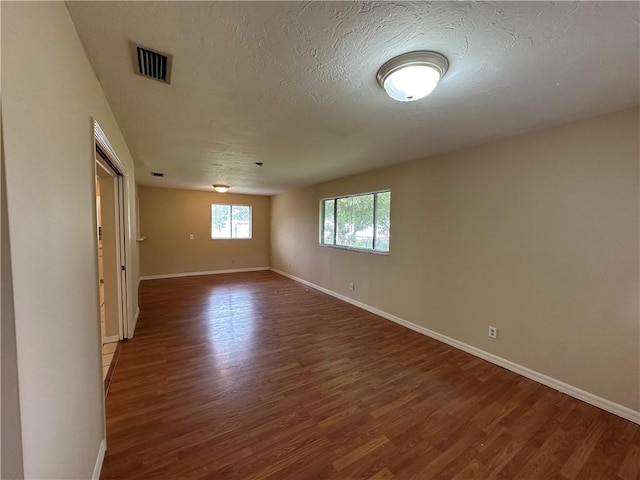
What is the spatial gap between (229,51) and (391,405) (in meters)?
2.64

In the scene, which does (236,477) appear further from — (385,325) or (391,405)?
(385,325)

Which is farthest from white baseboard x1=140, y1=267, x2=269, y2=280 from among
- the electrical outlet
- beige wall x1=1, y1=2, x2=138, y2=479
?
the electrical outlet

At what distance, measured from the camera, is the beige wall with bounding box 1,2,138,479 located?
29.7 inches

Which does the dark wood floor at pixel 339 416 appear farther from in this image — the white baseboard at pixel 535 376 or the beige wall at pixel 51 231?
the beige wall at pixel 51 231

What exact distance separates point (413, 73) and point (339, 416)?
7.63 feet

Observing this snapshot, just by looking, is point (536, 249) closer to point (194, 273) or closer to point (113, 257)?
point (113, 257)

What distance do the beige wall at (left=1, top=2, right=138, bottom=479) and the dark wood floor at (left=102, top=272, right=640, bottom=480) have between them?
1.63ft

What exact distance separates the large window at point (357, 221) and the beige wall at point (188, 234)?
301cm

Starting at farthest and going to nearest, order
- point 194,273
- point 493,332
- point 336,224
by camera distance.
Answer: point 194,273 → point 336,224 → point 493,332

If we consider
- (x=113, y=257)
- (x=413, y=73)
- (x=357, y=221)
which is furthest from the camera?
(x=357, y=221)

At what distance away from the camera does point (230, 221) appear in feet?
24.8

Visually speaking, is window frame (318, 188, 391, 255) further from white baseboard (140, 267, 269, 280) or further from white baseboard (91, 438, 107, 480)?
white baseboard (91, 438, 107, 480)

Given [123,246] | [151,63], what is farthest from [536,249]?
[123,246]

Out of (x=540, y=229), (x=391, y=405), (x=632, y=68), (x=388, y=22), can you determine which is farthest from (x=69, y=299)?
(x=540, y=229)
